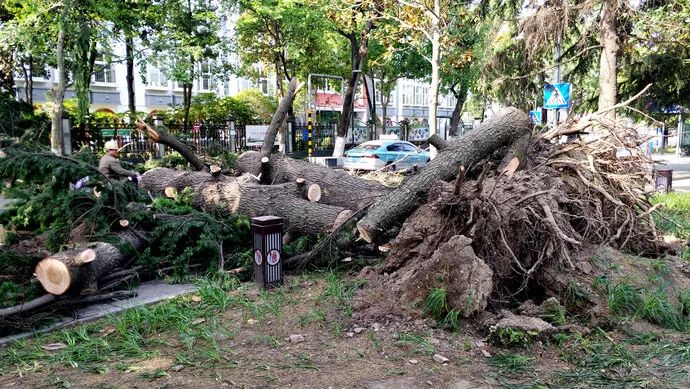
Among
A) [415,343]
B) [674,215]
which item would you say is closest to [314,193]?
[415,343]

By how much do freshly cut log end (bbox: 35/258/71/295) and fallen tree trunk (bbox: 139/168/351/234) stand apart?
2.70 metres

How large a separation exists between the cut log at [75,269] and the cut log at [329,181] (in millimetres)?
3304

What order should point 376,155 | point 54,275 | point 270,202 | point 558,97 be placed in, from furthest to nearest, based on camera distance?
point 376,155
point 558,97
point 270,202
point 54,275

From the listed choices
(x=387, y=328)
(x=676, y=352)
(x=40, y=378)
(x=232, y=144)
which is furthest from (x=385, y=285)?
(x=232, y=144)

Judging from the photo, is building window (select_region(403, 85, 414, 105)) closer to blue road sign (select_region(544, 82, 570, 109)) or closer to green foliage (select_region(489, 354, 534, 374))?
blue road sign (select_region(544, 82, 570, 109))

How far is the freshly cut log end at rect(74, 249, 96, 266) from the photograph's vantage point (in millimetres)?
5227

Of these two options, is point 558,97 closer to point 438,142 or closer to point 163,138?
point 438,142

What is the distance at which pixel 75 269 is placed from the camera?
5.23m

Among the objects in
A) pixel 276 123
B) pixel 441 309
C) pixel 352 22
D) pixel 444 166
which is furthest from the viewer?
pixel 352 22

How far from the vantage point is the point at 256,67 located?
36.0 meters

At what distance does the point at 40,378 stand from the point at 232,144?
20.3m

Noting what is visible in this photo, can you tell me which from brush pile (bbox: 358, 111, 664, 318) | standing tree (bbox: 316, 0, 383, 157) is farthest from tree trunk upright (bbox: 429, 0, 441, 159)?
brush pile (bbox: 358, 111, 664, 318)

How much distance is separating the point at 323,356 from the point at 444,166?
308cm

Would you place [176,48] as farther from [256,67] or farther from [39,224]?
[256,67]
